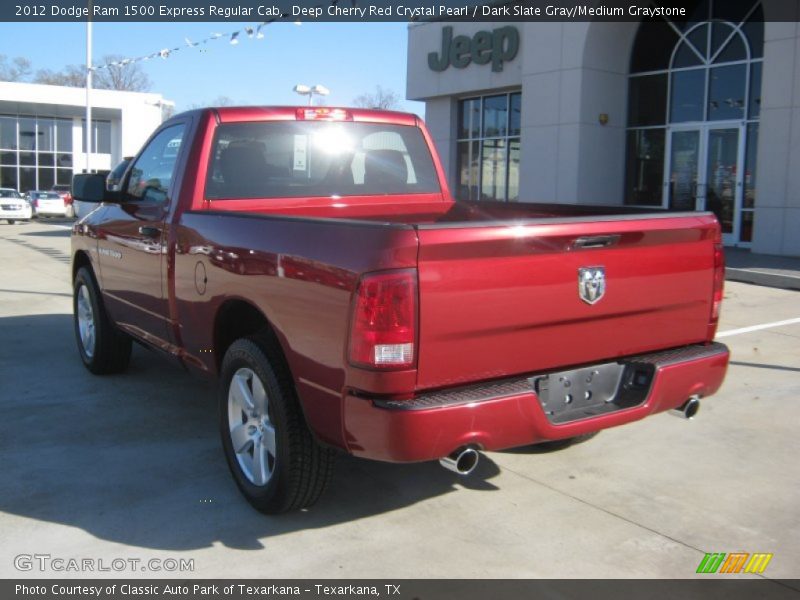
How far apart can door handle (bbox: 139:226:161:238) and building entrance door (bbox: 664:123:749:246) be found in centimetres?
1396

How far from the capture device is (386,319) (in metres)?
3.05

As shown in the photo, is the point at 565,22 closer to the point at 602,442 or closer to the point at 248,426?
the point at 602,442

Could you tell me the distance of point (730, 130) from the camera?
16594mm

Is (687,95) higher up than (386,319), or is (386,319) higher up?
(687,95)

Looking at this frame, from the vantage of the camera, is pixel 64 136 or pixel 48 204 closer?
pixel 48 204

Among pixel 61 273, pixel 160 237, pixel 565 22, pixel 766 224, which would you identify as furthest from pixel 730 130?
pixel 160 237

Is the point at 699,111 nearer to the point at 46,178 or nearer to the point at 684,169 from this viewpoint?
the point at 684,169

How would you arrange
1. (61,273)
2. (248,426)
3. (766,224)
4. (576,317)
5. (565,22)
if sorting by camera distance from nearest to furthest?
(576,317) → (248,426) → (61,273) → (766,224) → (565,22)

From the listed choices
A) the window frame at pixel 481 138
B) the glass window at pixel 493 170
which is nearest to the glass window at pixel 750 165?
the window frame at pixel 481 138

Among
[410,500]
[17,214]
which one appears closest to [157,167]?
[410,500]

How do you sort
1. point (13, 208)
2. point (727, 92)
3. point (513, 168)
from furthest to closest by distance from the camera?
1. point (13, 208)
2. point (513, 168)
3. point (727, 92)

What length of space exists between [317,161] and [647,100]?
1548cm

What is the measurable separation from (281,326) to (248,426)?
68cm

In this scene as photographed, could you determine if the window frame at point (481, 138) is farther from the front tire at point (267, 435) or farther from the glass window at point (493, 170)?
the front tire at point (267, 435)
